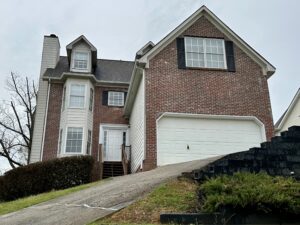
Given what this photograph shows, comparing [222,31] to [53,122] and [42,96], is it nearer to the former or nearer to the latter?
[53,122]

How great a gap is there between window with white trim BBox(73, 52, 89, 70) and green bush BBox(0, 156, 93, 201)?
9.04 metres

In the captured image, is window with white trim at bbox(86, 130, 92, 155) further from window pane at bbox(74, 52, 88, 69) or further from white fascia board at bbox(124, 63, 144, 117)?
window pane at bbox(74, 52, 88, 69)

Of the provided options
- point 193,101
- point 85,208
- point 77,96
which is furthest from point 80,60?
point 85,208

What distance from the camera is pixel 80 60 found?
74.1ft

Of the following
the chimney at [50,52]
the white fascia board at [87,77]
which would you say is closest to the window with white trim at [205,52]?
the white fascia board at [87,77]

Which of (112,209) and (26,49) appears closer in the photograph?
(112,209)

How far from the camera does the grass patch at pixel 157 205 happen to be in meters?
6.11

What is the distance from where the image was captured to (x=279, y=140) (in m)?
8.54

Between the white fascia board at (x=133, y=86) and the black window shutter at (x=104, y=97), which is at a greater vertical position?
the black window shutter at (x=104, y=97)

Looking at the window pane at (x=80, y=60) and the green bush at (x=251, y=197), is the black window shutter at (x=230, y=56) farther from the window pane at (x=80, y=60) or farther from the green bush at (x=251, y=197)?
the green bush at (x=251, y=197)

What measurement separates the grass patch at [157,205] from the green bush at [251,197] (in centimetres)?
40

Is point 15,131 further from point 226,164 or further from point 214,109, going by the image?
point 226,164

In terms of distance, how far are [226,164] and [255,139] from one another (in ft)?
25.9

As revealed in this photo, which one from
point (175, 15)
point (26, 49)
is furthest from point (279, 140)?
point (26, 49)
